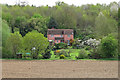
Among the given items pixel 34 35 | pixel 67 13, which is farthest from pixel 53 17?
pixel 34 35

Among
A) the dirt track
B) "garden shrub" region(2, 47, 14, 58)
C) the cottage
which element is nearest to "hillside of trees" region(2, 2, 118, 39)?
the cottage

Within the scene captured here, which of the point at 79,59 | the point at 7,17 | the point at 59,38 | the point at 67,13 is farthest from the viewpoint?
the point at 67,13

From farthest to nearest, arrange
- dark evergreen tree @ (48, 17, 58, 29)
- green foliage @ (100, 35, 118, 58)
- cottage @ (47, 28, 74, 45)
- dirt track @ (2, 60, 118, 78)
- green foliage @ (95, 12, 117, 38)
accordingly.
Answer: dark evergreen tree @ (48, 17, 58, 29)
cottage @ (47, 28, 74, 45)
green foliage @ (95, 12, 117, 38)
green foliage @ (100, 35, 118, 58)
dirt track @ (2, 60, 118, 78)

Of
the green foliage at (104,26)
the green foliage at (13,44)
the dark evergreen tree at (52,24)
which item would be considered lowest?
the green foliage at (13,44)

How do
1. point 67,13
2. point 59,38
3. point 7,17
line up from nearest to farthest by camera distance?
1. point 59,38
2. point 7,17
3. point 67,13

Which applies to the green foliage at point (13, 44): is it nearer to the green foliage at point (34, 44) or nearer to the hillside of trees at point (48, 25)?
the hillside of trees at point (48, 25)

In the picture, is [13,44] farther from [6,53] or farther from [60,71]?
[60,71]

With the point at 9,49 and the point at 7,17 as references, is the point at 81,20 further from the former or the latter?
the point at 9,49

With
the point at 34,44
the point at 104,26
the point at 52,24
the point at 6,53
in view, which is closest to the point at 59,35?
the point at 52,24

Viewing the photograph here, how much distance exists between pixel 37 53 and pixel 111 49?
27.9 ft

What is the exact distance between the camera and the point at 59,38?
4225 centimetres

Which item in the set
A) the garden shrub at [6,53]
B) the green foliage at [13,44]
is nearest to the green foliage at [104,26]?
the green foliage at [13,44]

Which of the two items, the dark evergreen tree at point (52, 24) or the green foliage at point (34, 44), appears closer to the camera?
the green foliage at point (34, 44)

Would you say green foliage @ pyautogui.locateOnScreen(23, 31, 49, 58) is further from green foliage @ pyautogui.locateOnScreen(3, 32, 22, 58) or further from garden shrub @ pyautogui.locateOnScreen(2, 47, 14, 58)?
garden shrub @ pyautogui.locateOnScreen(2, 47, 14, 58)
